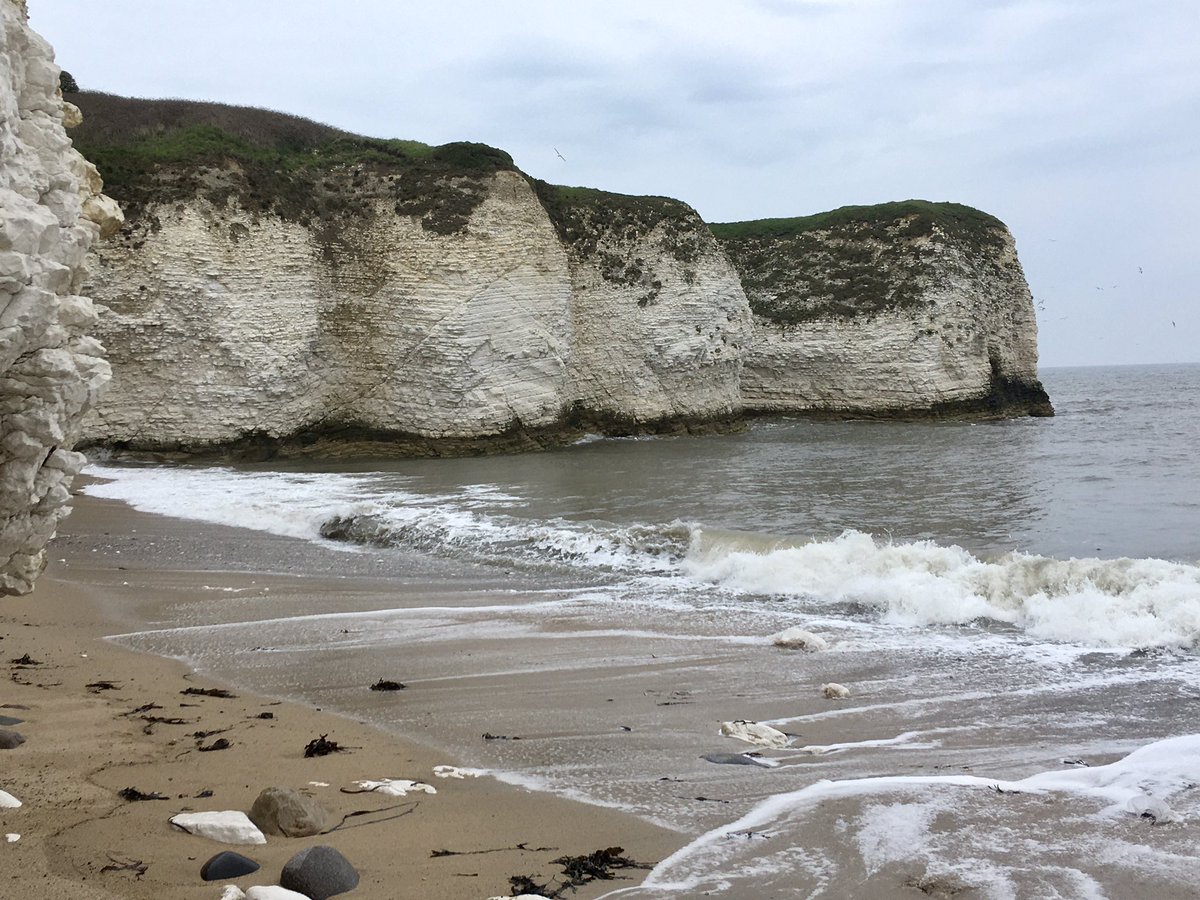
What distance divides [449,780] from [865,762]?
1.94m

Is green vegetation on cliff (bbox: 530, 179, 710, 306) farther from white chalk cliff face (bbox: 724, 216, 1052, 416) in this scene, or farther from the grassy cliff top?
the grassy cliff top

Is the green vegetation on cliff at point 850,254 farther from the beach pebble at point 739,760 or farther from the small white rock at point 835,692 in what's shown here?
the beach pebble at point 739,760

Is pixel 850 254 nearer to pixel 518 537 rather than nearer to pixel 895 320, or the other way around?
pixel 895 320

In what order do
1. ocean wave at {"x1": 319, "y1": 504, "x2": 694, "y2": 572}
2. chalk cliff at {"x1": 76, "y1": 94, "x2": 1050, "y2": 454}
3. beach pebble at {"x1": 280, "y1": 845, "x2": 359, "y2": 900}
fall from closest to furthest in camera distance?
1. beach pebble at {"x1": 280, "y1": 845, "x2": 359, "y2": 900}
2. ocean wave at {"x1": 319, "y1": 504, "x2": 694, "y2": 572}
3. chalk cliff at {"x1": 76, "y1": 94, "x2": 1050, "y2": 454}

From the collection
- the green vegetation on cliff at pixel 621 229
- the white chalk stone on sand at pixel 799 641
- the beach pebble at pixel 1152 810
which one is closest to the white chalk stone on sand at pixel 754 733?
the beach pebble at pixel 1152 810

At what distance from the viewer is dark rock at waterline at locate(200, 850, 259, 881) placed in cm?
312

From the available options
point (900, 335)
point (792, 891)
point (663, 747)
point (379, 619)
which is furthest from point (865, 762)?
point (900, 335)

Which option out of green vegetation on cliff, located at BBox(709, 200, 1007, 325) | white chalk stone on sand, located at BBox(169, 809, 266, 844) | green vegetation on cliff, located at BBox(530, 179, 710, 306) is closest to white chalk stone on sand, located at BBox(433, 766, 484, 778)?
white chalk stone on sand, located at BBox(169, 809, 266, 844)

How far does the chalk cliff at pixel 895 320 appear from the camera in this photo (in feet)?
128

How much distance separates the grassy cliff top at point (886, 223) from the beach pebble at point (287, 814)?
4196 centimetres

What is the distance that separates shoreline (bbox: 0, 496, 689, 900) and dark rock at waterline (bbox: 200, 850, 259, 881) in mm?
38

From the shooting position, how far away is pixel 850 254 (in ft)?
139

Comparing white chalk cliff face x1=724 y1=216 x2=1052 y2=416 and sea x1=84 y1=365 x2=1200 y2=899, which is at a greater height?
white chalk cliff face x1=724 y1=216 x2=1052 y2=416

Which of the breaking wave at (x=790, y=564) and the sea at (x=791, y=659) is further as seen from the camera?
the breaking wave at (x=790, y=564)
